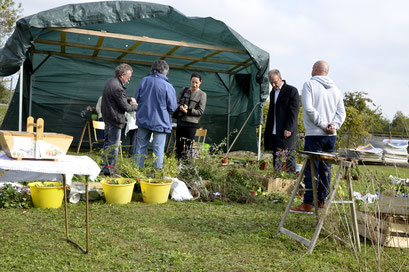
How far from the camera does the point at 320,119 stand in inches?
166

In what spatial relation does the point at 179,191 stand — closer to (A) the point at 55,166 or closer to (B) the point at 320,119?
(B) the point at 320,119

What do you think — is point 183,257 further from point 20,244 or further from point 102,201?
point 102,201

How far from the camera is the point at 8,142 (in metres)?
2.43

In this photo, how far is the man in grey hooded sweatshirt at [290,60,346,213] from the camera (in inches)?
166

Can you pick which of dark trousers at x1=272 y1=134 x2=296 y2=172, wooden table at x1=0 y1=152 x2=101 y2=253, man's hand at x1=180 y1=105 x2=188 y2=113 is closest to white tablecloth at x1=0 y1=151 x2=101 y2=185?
wooden table at x1=0 y1=152 x2=101 y2=253

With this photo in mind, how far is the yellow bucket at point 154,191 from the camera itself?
4.68 metres

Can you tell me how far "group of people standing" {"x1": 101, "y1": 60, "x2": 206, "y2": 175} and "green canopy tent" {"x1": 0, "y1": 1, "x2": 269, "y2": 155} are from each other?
6.60 feet

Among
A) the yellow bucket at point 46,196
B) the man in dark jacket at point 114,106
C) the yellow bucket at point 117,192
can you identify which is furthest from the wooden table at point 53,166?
the man in dark jacket at point 114,106

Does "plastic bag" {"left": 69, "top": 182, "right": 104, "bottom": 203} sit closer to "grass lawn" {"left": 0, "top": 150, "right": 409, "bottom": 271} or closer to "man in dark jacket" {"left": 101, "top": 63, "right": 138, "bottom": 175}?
"grass lawn" {"left": 0, "top": 150, "right": 409, "bottom": 271}

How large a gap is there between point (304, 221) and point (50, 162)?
264 centimetres

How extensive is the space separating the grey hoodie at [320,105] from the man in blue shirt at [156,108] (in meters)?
1.89

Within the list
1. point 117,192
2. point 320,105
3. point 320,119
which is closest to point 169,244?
point 117,192

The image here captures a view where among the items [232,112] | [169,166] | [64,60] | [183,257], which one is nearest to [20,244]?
[183,257]

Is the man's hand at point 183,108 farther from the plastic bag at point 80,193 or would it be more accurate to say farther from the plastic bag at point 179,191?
the plastic bag at point 80,193
